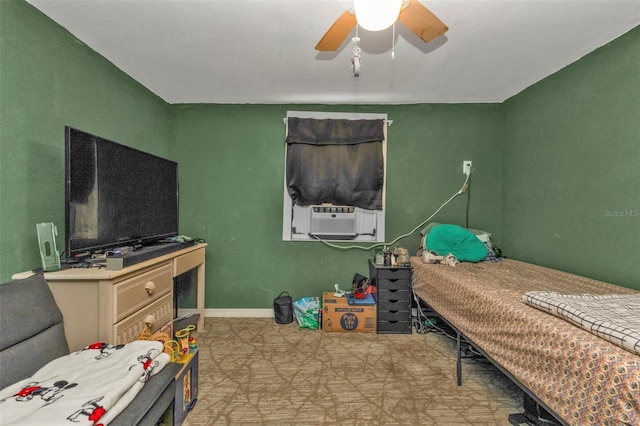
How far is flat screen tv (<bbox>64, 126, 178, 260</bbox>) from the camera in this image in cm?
159

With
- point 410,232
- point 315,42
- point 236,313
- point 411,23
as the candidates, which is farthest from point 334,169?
point 236,313

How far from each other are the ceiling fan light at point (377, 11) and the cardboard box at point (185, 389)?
194cm

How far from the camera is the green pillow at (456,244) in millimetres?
2723

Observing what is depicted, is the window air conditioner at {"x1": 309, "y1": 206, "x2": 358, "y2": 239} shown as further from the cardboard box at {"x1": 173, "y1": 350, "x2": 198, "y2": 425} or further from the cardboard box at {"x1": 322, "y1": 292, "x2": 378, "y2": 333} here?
the cardboard box at {"x1": 173, "y1": 350, "x2": 198, "y2": 425}

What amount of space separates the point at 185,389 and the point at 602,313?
212 cm

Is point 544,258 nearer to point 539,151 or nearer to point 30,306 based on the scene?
point 539,151

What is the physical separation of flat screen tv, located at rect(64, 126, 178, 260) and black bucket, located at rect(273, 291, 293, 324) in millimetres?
1313

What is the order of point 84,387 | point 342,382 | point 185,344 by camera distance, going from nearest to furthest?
1. point 84,387
2. point 185,344
3. point 342,382

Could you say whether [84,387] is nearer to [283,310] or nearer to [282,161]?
[283,310]

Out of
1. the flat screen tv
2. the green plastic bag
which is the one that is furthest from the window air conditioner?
the flat screen tv

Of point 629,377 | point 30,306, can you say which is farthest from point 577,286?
point 30,306

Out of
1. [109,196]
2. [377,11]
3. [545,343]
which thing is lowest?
[545,343]

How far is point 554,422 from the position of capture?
1500mm

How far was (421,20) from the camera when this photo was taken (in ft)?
4.52
